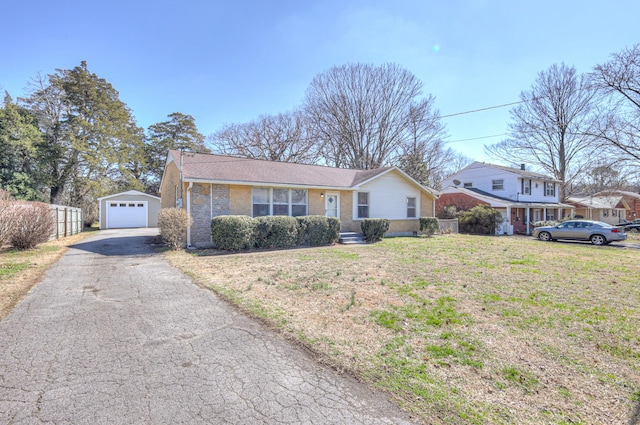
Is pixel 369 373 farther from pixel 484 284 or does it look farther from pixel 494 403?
pixel 484 284

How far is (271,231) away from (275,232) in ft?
0.55

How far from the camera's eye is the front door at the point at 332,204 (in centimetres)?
1562

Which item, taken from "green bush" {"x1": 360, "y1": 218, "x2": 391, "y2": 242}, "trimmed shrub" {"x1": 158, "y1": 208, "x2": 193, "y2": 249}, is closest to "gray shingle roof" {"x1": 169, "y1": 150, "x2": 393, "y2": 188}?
"trimmed shrub" {"x1": 158, "y1": 208, "x2": 193, "y2": 249}

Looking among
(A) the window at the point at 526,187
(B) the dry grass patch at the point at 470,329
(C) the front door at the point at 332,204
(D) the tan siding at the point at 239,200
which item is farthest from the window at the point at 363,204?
(A) the window at the point at 526,187

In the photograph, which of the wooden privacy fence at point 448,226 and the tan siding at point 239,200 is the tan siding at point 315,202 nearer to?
the tan siding at point 239,200

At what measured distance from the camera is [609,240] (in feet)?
54.1

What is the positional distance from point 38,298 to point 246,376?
4982 mm

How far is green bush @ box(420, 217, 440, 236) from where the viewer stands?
17.8 m

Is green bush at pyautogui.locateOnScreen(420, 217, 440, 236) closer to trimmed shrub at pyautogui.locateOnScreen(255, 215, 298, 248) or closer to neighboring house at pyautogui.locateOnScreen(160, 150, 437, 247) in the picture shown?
neighboring house at pyautogui.locateOnScreen(160, 150, 437, 247)

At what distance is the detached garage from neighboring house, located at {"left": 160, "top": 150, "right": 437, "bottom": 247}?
7.77 meters

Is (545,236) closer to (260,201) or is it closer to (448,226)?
(448,226)

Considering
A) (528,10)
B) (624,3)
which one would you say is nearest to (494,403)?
(528,10)

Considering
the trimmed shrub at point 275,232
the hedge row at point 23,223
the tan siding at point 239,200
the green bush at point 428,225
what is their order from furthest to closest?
the green bush at point 428,225 → the tan siding at point 239,200 → the trimmed shrub at point 275,232 → the hedge row at point 23,223

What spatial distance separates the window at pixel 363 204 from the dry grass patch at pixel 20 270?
12813 millimetres
